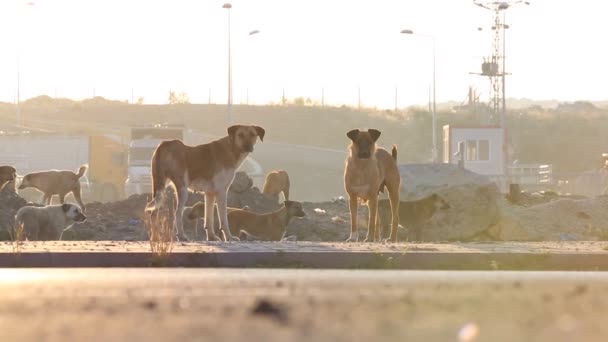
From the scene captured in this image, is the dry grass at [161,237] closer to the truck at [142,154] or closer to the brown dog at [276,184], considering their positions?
the brown dog at [276,184]

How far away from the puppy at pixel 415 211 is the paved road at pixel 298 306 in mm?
12444

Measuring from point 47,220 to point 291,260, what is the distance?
10551 millimetres

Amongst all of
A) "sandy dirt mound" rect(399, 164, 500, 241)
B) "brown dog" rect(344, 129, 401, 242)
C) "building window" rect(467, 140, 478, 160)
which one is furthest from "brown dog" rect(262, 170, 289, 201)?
"building window" rect(467, 140, 478, 160)

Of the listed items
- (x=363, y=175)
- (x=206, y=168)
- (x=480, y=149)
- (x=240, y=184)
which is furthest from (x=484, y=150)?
(x=206, y=168)

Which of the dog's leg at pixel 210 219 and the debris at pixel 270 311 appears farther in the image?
the dog's leg at pixel 210 219

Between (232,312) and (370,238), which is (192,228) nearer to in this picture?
(370,238)

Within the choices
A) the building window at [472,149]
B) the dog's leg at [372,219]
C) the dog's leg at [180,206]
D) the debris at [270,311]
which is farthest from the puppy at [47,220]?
the building window at [472,149]

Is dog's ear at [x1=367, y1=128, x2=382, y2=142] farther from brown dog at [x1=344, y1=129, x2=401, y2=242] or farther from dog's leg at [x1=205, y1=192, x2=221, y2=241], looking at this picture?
dog's leg at [x1=205, y1=192, x2=221, y2=241]

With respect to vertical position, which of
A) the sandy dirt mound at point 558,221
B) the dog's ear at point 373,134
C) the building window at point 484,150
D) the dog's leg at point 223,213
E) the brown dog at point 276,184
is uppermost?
the building window at point 484,150

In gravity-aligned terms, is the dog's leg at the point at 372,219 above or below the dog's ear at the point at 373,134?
below

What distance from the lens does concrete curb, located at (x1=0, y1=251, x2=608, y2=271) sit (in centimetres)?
1784

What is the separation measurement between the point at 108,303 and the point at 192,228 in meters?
18.6

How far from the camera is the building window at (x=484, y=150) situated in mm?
76812

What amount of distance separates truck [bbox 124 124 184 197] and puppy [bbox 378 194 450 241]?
32915 millimetres
